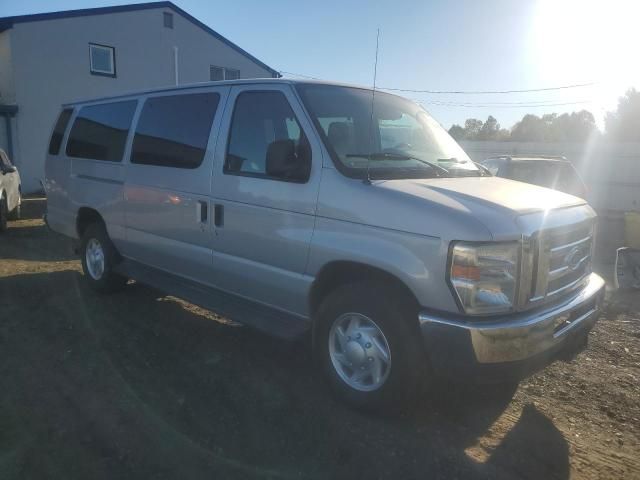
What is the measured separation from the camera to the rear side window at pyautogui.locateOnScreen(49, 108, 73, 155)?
21.7 ft

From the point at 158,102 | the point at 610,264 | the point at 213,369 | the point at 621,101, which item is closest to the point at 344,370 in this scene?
the point at 213,369

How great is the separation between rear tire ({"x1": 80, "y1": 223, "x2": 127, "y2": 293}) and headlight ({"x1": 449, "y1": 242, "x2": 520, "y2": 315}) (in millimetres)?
4206

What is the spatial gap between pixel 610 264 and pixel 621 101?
37.3 m

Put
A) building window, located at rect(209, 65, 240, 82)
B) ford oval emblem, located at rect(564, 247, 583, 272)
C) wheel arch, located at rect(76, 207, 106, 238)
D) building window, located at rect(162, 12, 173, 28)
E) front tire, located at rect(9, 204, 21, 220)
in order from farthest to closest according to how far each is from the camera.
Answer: building window, located at rect(209, 65, 240, 82) < building window, located at rect(162, 12, 173, 28) < front tire, located at rect(9, 204, 21, 220) < wheel arch, located at rect(76, 207, 106, 238) < ford oval emblem, located at rect(564, 247, 583, 272)

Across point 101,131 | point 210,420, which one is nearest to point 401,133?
point 210,420

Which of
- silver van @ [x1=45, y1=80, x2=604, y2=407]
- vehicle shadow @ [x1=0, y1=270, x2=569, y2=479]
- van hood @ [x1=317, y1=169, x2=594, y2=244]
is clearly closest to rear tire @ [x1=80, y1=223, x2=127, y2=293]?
silver van @ [x1=45, y1=80, x2=604, y2=407]

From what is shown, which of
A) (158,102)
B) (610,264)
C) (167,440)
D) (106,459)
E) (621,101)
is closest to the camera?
(106,459)

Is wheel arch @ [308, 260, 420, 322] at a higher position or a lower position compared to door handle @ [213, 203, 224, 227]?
lower

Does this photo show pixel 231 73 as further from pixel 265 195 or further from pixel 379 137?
pixel 265 195

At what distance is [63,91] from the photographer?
58.1 feet

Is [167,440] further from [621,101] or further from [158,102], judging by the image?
[621,101]

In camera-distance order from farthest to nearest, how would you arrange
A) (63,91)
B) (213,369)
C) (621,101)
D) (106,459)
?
1. (621,101)
2. (63,91)
3. (213,369)
4. (106,459)

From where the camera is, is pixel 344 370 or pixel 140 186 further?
pixel 140 186

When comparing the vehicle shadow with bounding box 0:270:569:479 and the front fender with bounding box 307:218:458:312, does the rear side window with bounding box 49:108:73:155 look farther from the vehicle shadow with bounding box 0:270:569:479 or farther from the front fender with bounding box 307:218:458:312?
the front fender with bounding box 307:218:458:312
